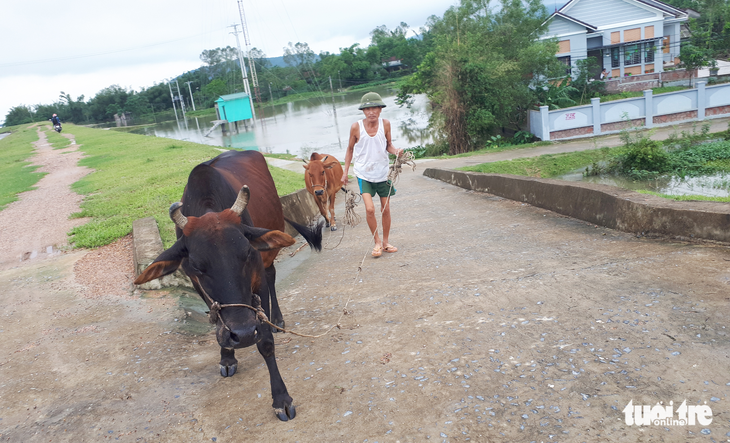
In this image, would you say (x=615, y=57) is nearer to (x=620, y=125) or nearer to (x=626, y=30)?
(x=626, y=30)

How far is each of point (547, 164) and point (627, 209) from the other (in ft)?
34.9

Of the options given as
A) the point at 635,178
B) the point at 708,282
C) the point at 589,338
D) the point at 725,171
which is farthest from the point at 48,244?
the point at 725,171

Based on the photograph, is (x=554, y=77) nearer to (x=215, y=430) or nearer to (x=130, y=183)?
(x=130, y=183)

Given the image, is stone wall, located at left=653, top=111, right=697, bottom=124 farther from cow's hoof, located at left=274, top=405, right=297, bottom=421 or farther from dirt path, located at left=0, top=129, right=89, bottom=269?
cow's hoof, located at left=274, top=405, right=297, bottom=421

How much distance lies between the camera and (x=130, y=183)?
1262 centimetres

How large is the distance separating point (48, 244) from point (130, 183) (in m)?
5.14

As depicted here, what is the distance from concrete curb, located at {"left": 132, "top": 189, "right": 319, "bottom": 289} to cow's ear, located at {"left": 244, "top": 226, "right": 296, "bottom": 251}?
226 centimetres

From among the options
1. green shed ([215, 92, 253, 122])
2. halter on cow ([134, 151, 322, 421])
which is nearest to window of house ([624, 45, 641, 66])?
green shed ([215, 92, 253, 122])

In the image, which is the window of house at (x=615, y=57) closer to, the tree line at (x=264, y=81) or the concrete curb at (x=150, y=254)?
the concrete curb at (x=150, y=254)

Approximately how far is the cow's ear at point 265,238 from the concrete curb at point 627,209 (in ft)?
12.8

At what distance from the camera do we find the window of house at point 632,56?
35.5 metres

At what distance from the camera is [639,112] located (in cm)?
2133

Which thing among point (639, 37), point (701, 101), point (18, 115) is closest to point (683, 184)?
point (701, 101)

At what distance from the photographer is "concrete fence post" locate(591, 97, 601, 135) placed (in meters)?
21.3
